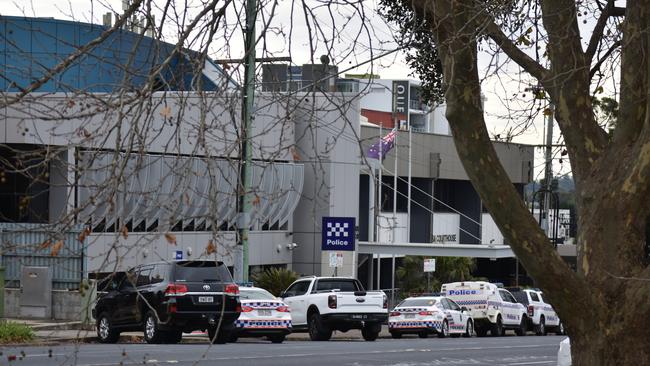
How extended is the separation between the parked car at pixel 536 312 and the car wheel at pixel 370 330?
39.6ft

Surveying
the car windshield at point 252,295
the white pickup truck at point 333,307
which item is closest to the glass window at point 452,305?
the white pickup truck at point 333,307

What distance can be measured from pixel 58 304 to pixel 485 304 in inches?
588

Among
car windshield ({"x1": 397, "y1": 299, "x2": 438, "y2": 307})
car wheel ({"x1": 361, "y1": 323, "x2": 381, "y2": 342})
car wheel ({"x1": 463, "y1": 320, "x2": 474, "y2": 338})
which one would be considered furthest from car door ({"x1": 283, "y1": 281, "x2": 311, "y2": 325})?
car wheel ({"x1": 463, "y1": 320, "x2": 474, "y2": 338})

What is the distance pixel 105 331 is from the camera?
26.9m

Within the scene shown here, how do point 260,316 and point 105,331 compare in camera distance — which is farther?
point 260,316

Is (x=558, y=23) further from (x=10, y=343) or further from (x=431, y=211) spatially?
(x=431, y=211)

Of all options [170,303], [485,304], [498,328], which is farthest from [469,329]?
[170,303]

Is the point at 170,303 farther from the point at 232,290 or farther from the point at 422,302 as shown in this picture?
the point at 422,302

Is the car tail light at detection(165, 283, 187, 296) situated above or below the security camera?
below

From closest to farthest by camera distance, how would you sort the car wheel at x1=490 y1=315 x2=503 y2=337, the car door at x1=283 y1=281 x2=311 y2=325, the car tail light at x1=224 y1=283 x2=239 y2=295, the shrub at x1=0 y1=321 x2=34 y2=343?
the shrub at x1=0 y1=321 x2=34 y2=343 → the car tail light at x1=224 y1=283 x2=239 y2=295 → the car door at x1=283 y1=281 x2=311 y2=325 → the car wheel at x1=490 y1=315 x2=503 y2=337

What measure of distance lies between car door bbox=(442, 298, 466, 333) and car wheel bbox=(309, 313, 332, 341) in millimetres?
6072

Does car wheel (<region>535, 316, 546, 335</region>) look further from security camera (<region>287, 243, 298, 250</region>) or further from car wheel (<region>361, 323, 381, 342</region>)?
car wheel (<region>361, 323, 381, 342</region>)

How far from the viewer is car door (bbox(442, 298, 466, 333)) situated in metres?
37.8

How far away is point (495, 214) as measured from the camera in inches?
305
